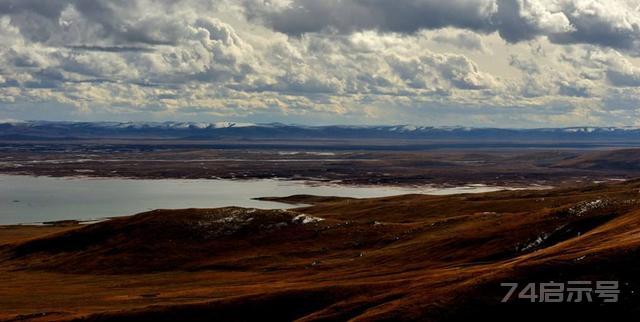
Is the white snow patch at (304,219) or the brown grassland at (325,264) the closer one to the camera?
the brown grassland at (325,264)

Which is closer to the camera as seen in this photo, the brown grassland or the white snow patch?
the brown grassland

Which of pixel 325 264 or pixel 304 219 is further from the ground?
pixel 304 219

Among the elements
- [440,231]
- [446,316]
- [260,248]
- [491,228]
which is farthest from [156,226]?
[446,316]

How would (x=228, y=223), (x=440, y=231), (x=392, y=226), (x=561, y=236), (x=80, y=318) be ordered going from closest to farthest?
(x=80, y=318) < (x=561, y=236) < (x=440, y=231) < (x=392, y=226) < (x=228, y=223)

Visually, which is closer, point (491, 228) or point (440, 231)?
point (491, 228)

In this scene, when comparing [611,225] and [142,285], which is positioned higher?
[611,225]

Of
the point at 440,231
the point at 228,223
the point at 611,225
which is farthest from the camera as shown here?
the point at 228,223

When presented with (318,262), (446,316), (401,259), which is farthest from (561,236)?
(446,316)

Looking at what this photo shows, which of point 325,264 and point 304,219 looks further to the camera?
point 304,219

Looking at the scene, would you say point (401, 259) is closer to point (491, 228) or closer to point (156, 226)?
point (491, 228)
